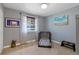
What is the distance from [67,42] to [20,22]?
2.32ft

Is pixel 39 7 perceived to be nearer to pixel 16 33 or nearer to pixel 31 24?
pixel 31 24

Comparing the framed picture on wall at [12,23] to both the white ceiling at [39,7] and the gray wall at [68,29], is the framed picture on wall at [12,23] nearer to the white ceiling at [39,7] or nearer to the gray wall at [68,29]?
the white ceiling at [39,7]

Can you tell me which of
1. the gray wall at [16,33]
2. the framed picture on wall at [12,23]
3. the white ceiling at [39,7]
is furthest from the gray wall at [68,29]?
the framed picture on wall at [12,23]

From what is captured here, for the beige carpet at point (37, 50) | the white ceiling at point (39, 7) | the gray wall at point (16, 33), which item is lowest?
the beige carpet at point (37, 50)

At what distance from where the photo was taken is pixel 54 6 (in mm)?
1305

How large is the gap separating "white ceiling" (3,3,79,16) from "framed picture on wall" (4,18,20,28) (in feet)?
0.55

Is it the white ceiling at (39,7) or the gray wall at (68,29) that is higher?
the white ceiling at (39,7)

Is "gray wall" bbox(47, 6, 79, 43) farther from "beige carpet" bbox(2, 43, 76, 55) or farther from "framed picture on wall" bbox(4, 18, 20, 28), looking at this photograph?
"framed picture on wall" bbox(4, 18, 20, 28)

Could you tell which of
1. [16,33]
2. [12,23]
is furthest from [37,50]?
[12,23]

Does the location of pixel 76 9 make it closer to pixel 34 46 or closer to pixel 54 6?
pixel 54 6

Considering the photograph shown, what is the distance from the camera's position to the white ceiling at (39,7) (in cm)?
128

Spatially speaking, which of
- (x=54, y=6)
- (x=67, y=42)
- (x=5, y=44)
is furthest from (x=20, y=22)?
(x=67, y=42)

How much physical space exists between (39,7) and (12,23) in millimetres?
437

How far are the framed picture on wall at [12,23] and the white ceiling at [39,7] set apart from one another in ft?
0.55
